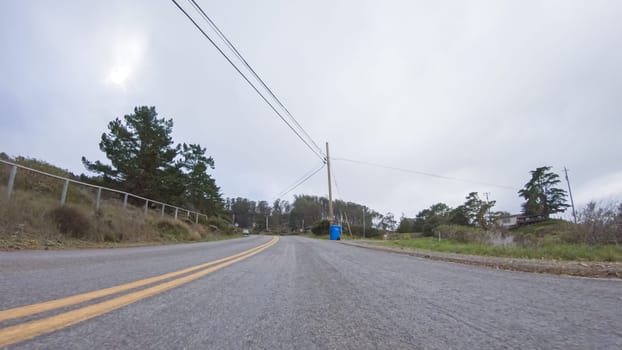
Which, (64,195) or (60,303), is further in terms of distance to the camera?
(64,195)

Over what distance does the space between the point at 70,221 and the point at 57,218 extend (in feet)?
1.00

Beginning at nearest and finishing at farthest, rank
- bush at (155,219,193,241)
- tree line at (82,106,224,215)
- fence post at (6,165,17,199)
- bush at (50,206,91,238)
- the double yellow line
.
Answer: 1. the double yellow line
2. fence post at (6,165,17,199)
3. bush at (50,206,91,238)
4. bush at (155,219,193,241)
5. tree line at (82,106,224,215)

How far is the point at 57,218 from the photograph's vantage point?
7059 millimetres

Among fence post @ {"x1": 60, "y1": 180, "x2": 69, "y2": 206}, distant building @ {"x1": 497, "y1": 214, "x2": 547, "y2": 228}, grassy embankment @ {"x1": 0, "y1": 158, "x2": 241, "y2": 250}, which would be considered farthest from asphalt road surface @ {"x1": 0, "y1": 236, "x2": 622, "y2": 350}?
distant building @ {"x1": 497, "y1": 214, "x2": 547, "y2": 228}

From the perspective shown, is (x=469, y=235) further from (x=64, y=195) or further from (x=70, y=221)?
(x=64, y=195)

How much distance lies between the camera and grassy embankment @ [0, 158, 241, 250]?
601 cm

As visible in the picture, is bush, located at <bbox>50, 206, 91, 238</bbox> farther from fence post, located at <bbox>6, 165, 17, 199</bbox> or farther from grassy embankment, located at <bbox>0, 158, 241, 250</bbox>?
fence post, located at <bbox>6, 165, 17, 199</bbox>

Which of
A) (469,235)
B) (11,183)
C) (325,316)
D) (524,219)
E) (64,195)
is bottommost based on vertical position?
(325,316)

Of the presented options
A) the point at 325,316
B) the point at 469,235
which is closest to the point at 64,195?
the point at 325,316

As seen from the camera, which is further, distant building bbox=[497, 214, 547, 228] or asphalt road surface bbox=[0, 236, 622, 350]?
distant building bbox=[497, 214, 547, 228]

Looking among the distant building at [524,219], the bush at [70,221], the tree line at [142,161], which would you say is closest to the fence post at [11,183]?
the bush at [70,221]

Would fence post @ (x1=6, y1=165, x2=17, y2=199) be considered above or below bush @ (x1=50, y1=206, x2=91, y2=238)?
above

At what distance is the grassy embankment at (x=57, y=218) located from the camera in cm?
601

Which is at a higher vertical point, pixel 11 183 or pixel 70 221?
pixel 11 183
